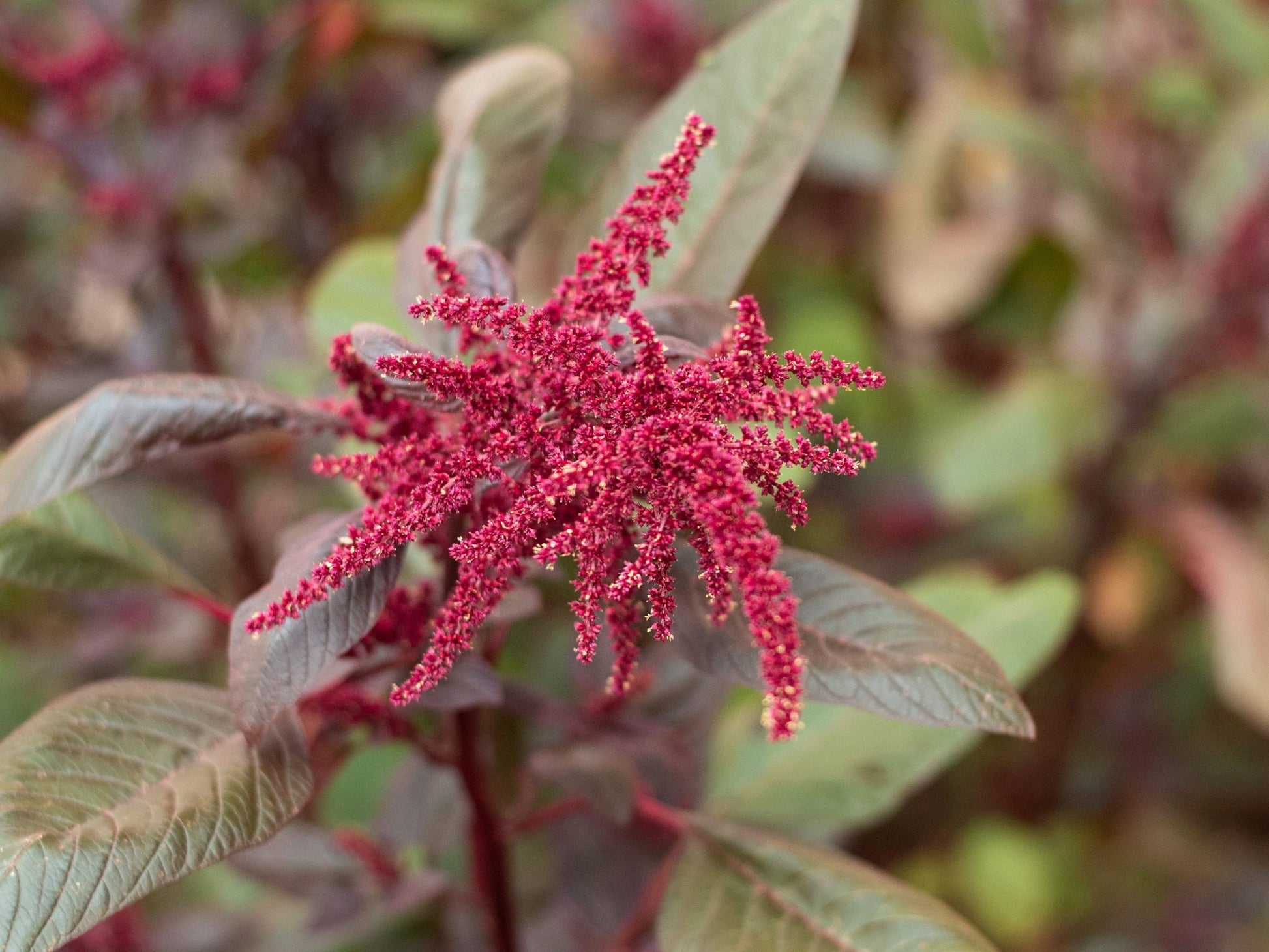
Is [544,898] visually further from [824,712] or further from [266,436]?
[266,436]

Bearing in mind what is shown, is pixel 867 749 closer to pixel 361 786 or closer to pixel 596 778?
pixel 596 778

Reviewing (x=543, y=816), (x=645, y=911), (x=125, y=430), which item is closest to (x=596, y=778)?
(x=543, y=816)

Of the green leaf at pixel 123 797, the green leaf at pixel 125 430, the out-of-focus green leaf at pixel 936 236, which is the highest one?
the out-of-focus green leaf at pixel 936 236

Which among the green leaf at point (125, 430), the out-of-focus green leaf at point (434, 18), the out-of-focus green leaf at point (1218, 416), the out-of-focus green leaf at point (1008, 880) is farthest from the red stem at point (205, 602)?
the out-of-focus green leaf at point (1218, 416)

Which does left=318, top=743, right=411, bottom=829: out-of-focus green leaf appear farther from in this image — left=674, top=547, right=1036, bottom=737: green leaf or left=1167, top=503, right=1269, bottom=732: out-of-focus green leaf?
left=1167, top=503, right=1269, bottom=732: out-of-focus green leaf

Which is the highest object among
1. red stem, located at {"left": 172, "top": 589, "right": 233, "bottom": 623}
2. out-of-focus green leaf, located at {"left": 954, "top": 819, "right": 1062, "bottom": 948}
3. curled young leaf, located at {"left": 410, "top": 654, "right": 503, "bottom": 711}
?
red stem, located at {"left": 172, "top": 589, "right": 233, "bottom": 623}

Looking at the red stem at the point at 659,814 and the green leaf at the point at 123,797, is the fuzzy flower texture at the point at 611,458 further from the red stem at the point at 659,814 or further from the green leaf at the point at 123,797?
the red stem at the point at 659,814

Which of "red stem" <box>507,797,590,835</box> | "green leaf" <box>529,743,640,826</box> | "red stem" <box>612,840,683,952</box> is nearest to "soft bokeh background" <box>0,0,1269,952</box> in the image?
"red stem" <box>612,840,683,952</box>
